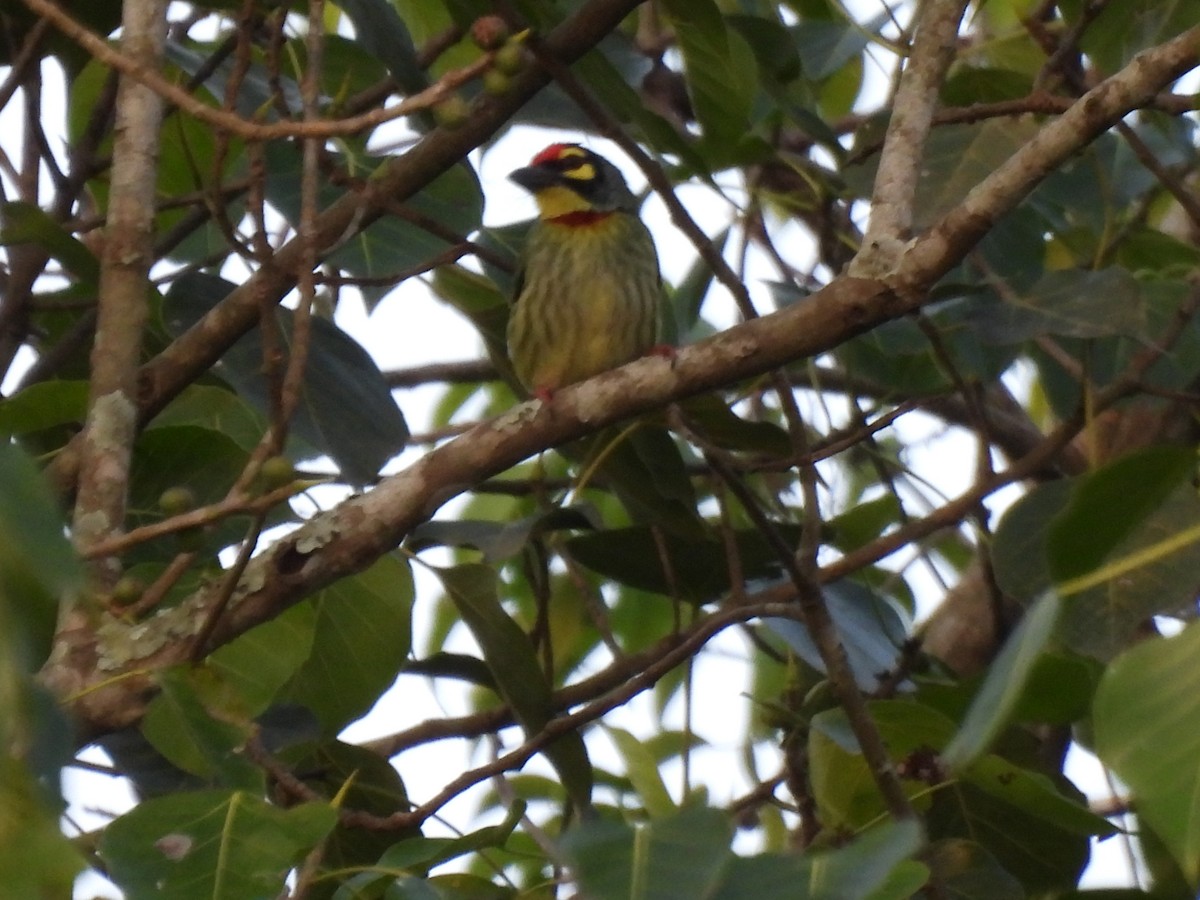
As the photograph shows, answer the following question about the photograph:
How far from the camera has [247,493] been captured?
147cm

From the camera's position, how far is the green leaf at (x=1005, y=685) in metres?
0.93

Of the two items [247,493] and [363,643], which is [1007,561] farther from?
[247,493]

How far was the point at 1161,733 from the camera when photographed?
936 mm

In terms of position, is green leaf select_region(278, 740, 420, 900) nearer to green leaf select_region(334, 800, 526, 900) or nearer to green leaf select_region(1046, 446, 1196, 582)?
green leaf select_region(334, 800, 526, 900)

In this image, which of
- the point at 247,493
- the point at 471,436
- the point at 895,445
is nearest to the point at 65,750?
the point at 247,493

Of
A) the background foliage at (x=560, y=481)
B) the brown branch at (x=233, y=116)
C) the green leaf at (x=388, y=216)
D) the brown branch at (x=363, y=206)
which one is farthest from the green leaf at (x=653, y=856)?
the green leaf at (x=388, y=216)

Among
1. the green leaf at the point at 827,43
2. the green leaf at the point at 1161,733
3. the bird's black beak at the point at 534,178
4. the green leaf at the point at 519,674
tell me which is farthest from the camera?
the bird's black beak at the point at 534,178

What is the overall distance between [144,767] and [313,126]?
37.1 inches

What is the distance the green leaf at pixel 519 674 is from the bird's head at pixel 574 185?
54.9 inches

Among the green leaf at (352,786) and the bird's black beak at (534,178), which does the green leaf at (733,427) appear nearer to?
the green leaf at (352,786)

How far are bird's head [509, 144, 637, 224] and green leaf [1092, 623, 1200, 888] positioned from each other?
2.55m

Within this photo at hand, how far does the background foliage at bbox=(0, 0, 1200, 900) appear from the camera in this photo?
1.22m

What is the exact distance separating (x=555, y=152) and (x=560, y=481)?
114cm

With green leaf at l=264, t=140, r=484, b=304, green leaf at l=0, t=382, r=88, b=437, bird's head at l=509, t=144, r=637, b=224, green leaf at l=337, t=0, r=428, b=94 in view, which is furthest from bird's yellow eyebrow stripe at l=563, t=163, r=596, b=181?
green leaf at l=0, t=382, r=88, b=437
